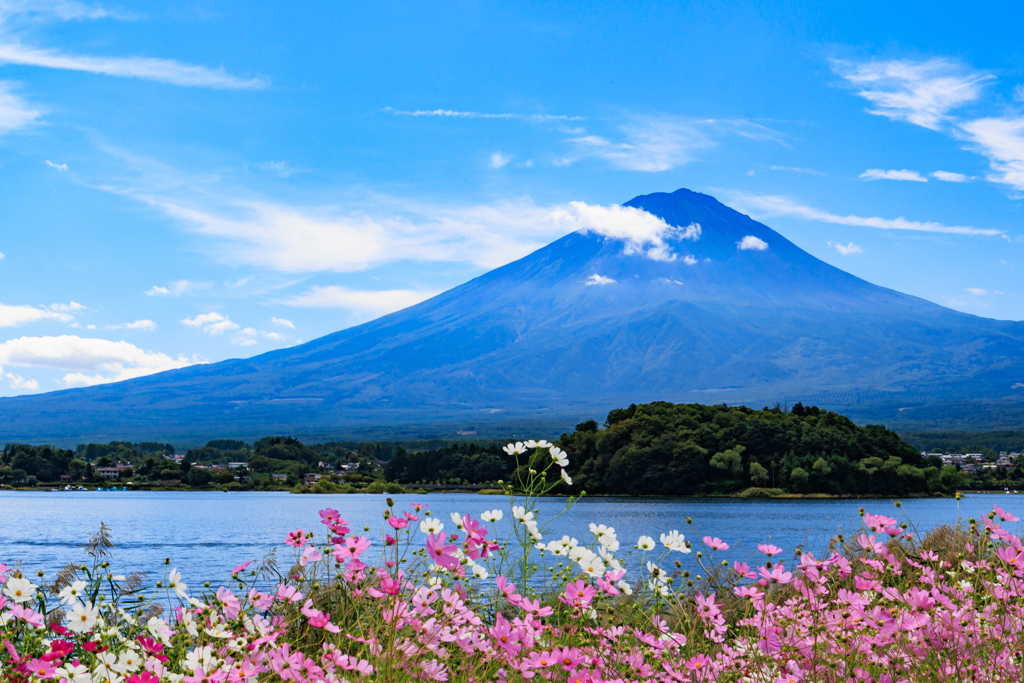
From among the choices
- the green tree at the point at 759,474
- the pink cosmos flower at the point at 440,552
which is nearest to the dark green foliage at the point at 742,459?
the green tree at the point at 759,474

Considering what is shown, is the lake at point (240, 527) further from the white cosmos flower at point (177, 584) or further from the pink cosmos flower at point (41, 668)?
the pink cosmos flower at point (41, 668)

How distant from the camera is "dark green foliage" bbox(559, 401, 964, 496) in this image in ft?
152

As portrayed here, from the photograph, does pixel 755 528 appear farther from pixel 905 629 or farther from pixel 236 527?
pixel 905 629

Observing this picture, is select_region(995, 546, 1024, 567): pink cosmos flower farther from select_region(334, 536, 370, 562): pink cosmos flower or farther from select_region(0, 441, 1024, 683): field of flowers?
select_region(334, 536, 370, 562): pink cosmos flower

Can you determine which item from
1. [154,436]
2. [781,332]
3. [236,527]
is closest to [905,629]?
[236,527]

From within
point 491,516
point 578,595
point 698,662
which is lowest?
point 698,662

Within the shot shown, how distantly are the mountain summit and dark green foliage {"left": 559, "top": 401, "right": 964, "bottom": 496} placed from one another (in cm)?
8184

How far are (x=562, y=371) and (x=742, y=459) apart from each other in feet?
401

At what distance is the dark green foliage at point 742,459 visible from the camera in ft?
152

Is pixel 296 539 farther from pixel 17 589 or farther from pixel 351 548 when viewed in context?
pixel 17 589

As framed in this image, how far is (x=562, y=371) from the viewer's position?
6708 inches

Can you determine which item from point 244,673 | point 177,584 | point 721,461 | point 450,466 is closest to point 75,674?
point 177,584

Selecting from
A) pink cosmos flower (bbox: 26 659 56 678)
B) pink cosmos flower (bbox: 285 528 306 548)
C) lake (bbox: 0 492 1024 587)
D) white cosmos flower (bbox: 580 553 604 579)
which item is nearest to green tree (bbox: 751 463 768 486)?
lake (bbox: 0 492 1024 587)

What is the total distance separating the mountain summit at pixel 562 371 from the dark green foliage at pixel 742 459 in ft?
268
